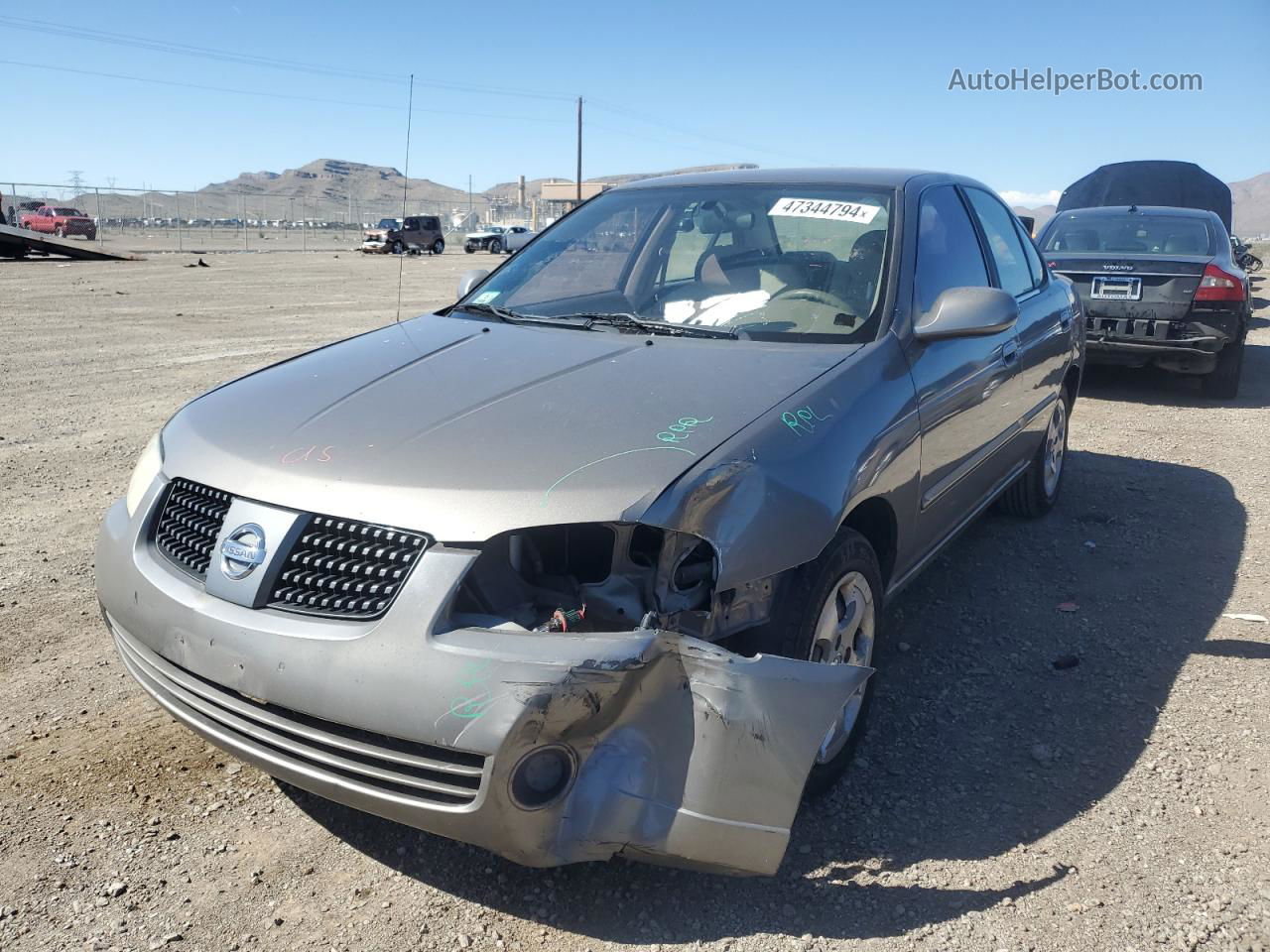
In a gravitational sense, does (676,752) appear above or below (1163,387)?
below

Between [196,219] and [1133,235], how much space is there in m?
51.8

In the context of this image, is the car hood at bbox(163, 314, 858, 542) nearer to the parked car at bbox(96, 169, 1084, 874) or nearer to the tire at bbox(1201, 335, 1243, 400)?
the parked car at bbox(96, 169, 1084, 874)

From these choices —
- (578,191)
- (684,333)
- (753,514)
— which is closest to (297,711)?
(753,514)

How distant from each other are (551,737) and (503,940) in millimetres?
606

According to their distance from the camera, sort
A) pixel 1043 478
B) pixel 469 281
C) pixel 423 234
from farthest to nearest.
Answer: pixel 423 234 → pixel 1043 478 → pixel 469 281

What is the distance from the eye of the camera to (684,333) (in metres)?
3.27

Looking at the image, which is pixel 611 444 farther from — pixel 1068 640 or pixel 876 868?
pixel 1068 640

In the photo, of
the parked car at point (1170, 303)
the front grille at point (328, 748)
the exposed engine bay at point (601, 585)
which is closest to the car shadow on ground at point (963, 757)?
the front grille at point (328, 748)

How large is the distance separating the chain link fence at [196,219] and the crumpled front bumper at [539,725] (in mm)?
40214

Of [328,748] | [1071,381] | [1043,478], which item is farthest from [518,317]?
[1071,381]

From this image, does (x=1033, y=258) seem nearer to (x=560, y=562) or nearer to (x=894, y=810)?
(x=894, y=810)

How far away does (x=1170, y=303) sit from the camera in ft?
27.7

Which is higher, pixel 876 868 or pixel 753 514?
pixel 753 514

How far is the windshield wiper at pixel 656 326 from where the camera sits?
3254mm
